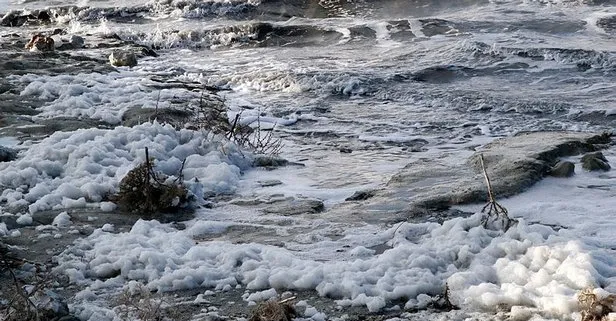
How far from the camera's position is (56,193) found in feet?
19.8

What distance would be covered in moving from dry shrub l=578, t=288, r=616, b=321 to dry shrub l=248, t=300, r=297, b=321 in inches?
53.1

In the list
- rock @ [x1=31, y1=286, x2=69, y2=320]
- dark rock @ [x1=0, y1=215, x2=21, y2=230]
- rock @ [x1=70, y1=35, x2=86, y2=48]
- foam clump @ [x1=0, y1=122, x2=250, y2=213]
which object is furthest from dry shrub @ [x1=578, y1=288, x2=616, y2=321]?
rock @ [x1=70, y1=35, x2=86, y2=48]

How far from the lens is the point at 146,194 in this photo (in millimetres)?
5910

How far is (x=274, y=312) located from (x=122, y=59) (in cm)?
990

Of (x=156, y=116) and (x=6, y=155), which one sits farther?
(x=156, y=116)

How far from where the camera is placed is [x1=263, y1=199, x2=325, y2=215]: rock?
6.03 m

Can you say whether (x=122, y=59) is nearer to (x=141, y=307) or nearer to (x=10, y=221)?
(x=10, y=221)

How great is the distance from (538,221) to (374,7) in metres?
14.7

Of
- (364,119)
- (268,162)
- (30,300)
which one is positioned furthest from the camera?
(364,119)

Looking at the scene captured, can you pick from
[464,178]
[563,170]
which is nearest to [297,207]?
[464,178]

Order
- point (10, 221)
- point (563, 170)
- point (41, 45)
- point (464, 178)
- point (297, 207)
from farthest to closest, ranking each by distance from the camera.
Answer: point (41, 45), point (464, 178), point (563, 170), point (297, 207), point (10, 221)

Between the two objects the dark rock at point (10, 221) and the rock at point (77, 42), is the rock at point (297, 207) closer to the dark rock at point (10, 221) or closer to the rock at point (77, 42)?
the dark rock at point (10, 221)

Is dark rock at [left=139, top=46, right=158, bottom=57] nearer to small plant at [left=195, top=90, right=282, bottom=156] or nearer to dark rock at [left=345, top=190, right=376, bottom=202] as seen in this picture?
small plant at [left=195, top=90, right=282, bottom=156]

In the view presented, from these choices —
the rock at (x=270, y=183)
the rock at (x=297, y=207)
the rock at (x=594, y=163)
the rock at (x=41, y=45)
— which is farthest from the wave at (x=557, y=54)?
the rock at (x=297, y=207)
